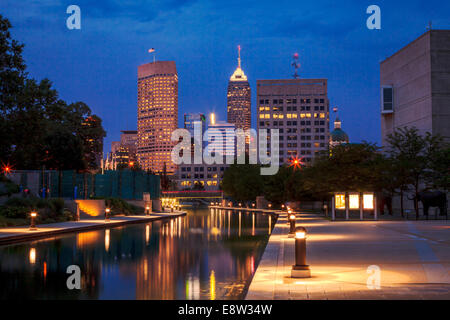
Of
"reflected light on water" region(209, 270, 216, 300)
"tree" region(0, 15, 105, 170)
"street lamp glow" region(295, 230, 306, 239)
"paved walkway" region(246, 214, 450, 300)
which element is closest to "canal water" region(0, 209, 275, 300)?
"reflected light on water" region(209, 270, 216, 300)

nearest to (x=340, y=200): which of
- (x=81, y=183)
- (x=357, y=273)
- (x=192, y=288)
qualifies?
(x=81, y=183)

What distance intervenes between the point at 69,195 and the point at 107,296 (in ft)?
150

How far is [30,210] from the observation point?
36719mm

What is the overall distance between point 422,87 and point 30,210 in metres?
50.3

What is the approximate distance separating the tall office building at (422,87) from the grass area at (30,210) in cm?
4276

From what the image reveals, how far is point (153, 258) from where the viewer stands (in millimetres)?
17328

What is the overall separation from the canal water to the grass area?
11981mm

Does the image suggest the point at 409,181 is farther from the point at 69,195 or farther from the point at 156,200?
the point at 156,200

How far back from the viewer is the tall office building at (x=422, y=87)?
218ft

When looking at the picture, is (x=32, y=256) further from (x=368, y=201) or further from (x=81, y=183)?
(x=81, y=183)

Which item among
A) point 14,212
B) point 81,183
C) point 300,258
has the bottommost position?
point 14,212

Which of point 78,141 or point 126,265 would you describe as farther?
point 78,141

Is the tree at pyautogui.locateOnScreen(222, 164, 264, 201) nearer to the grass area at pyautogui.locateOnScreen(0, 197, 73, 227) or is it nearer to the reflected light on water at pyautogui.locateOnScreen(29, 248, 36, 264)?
the grass area at pyautogui.locateOnScreen(0, 197, 73, 227)
